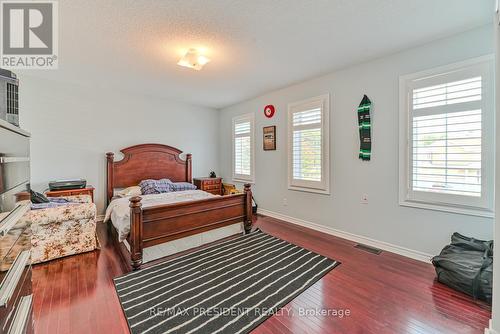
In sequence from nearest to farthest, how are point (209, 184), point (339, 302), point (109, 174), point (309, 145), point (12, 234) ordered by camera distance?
point (12, 234) < point (339, 302) < point (309, 145) < point (109, 174) < point (209, 184)

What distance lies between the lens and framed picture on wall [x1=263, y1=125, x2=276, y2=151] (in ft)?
Result: 14.7

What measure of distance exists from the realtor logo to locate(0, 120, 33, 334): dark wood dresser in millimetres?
1634

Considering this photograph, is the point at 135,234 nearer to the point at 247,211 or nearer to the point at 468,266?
the point at 247,211

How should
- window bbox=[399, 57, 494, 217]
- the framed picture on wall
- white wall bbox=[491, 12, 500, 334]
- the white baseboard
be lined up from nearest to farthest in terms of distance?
white wall bbox=[491, 12, 500, 334] → window bbox=[399, 57, 494, 217] → the white baseboard → the framed picture on wall

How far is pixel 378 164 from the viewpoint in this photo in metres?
3.03

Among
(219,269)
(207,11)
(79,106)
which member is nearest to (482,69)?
(207,11)

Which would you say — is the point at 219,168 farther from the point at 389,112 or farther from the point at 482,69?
the point at 482,69

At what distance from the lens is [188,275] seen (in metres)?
2.33

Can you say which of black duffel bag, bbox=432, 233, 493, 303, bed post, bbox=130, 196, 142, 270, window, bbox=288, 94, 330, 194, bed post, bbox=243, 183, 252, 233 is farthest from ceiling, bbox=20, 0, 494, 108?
black duffel bag, bbox=432, 233, 493, 303

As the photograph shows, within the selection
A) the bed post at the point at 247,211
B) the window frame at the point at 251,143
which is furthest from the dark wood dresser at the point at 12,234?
the window frame at the point at 251,143

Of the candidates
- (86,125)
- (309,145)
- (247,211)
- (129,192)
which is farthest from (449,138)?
(86,125)

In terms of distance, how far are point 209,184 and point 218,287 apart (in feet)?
10.6

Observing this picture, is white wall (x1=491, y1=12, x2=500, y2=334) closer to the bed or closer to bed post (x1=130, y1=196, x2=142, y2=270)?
the bed

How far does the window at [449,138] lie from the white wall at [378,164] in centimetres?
11
